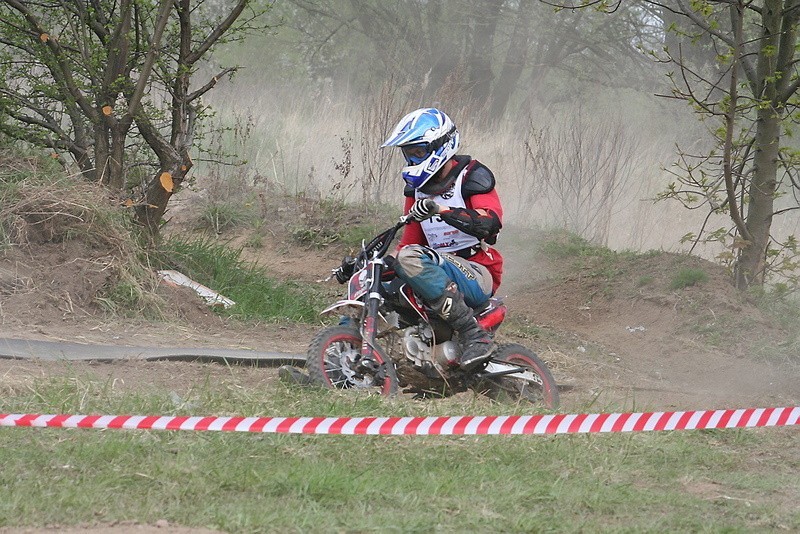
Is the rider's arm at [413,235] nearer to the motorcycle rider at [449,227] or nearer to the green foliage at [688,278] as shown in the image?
the motorcycle rider at [449,227]

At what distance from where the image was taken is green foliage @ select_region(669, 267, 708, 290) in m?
10.8

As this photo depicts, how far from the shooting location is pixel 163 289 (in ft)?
28.4

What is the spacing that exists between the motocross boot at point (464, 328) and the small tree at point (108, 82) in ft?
12.2

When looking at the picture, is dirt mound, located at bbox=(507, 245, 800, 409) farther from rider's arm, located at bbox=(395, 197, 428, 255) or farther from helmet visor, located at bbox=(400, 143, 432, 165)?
helmet visor, located at bbox=(400, 143, 432, 165)

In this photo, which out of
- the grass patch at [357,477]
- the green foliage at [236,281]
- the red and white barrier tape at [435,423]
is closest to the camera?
the grass patch at [357,477]

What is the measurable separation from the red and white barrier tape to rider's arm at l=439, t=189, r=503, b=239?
4.02 ft

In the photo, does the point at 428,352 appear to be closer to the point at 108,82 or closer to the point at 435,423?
the point at 435,423

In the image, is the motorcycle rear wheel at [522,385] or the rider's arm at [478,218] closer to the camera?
the rider's arm at [478,218]

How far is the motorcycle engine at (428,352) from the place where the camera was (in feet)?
20.8

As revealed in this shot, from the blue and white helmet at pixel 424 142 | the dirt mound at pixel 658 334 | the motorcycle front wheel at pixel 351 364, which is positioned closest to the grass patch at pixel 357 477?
the motorcycle front wheel at pixel 351 364

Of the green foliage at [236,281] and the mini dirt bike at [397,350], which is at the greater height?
the mini dirt bike at [397,350]

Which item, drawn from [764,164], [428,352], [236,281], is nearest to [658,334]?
[764,164]

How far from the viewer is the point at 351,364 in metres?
6.07

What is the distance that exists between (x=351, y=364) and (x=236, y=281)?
398cm
